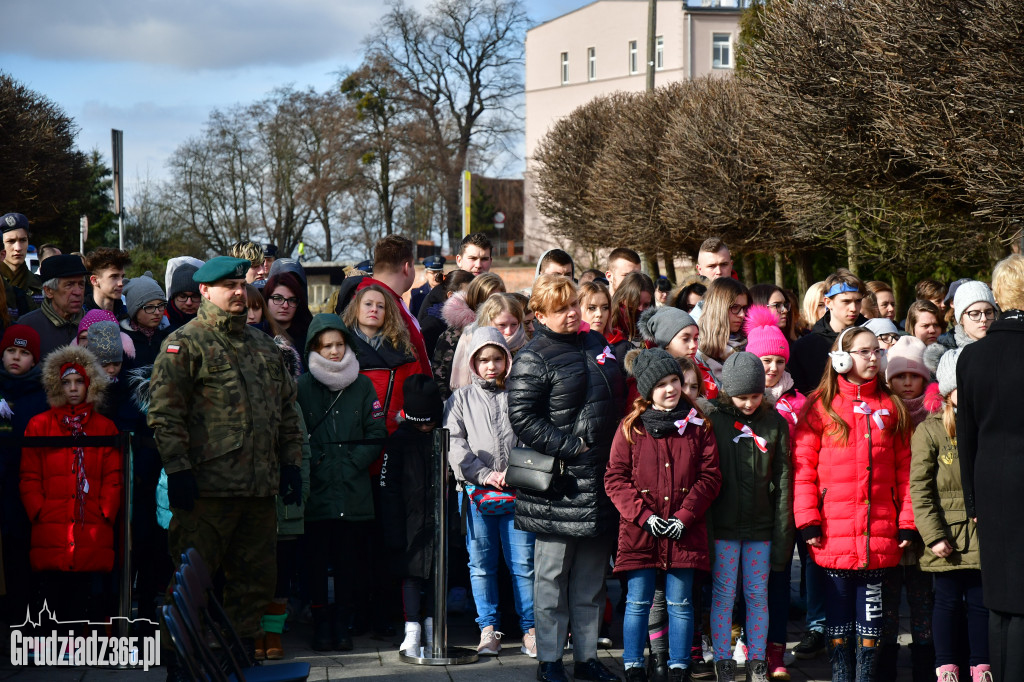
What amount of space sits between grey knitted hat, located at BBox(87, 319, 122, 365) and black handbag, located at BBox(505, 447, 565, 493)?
247 centimetres

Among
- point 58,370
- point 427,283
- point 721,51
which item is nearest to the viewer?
point 58,370

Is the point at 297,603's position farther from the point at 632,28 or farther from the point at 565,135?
the point at 632,28

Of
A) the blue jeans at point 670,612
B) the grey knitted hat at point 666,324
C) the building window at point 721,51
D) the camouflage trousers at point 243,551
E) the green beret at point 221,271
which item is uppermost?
the building window at point 721,51

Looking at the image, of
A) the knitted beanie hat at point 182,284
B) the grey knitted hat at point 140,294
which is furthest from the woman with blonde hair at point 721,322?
the grey knitted hat at point 140,294

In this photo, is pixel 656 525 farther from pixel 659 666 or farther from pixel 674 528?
pixel 659 666

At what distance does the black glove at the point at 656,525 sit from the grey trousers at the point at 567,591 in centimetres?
43

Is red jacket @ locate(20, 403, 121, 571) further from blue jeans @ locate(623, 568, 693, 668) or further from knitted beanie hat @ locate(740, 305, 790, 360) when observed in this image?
knitted beanie hat @ locate(740, 305, 790, 360)

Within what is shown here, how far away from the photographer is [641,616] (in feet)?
18.6

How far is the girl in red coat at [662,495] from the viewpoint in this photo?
5.55 meters

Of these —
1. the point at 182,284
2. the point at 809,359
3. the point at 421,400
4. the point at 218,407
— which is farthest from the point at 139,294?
the point at 809,359

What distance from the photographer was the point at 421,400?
6289mm

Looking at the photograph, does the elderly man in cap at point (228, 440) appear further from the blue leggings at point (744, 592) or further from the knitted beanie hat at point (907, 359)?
the knitted beanie hat at point (907, 359)

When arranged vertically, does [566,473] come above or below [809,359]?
below

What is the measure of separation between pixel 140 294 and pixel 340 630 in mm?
2450
